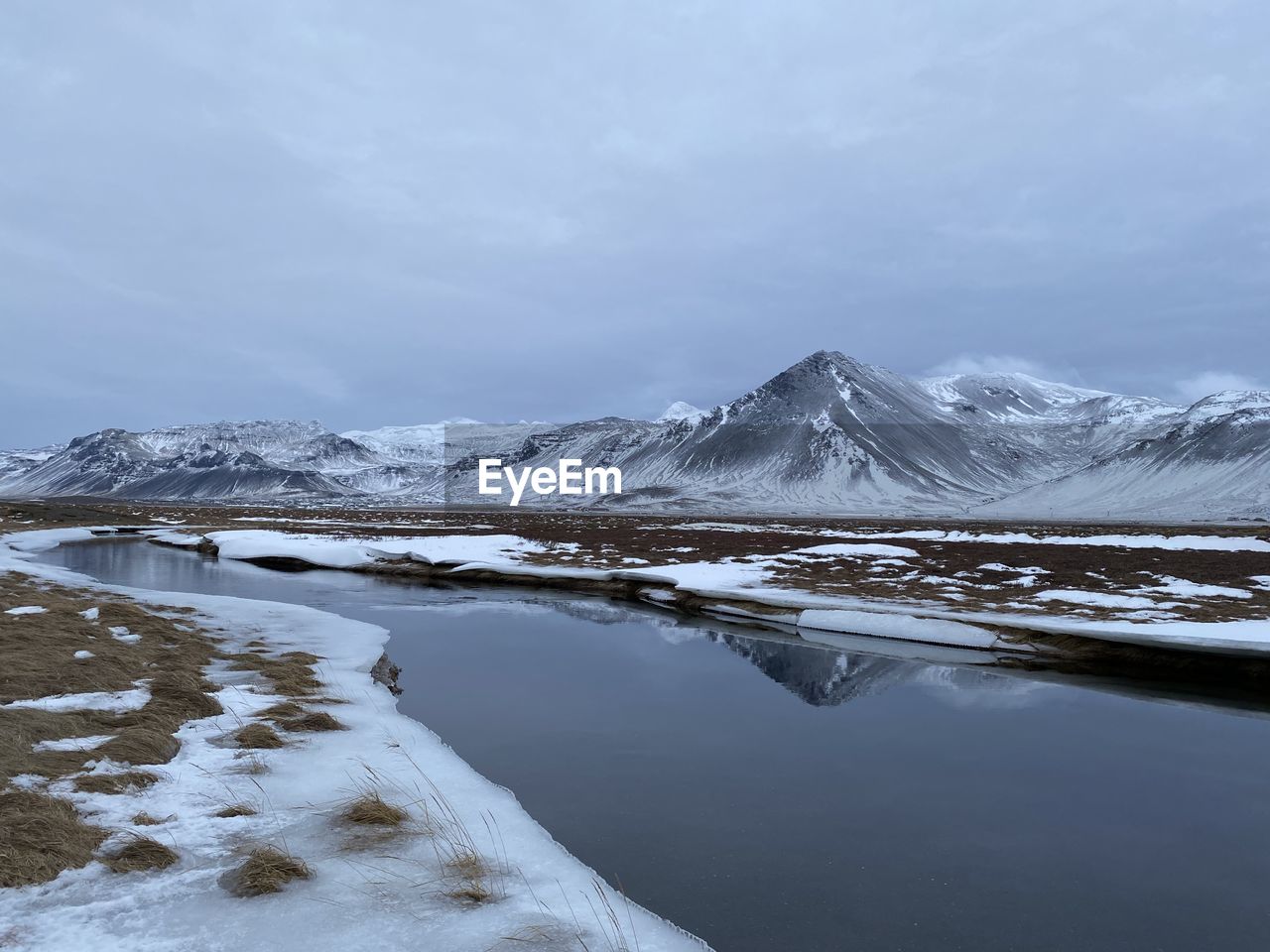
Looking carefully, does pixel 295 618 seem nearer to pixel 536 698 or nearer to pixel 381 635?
pixel 381 635

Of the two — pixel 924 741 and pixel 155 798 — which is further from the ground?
pixel 155 798

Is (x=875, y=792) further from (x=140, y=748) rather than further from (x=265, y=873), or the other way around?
(x=140, y=748)

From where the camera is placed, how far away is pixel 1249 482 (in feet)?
541

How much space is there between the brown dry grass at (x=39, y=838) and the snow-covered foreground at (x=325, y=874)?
150 mm

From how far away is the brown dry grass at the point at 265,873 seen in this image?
23.4ft

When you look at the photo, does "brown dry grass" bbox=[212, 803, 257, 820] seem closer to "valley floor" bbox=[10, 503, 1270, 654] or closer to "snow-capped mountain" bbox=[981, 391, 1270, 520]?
"valley floor" bbox=[10, 503, 1270, 654]

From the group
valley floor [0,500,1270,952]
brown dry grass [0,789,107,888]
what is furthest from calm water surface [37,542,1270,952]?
brown dry grass [0,789,107,888]

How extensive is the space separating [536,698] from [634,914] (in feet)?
33.1

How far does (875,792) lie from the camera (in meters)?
11.8

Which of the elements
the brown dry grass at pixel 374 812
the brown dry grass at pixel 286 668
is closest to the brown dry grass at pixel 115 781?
the brown dry grass at pixel 374 812

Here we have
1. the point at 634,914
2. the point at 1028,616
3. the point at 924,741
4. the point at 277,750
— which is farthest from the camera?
the point at 1028,616

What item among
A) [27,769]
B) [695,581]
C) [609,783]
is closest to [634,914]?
[609,783]

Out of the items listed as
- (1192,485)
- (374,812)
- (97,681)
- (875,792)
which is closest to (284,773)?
(374,812)

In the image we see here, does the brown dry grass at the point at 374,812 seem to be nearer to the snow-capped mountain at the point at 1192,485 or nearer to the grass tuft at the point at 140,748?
the grass tuft at the point at 140,748
